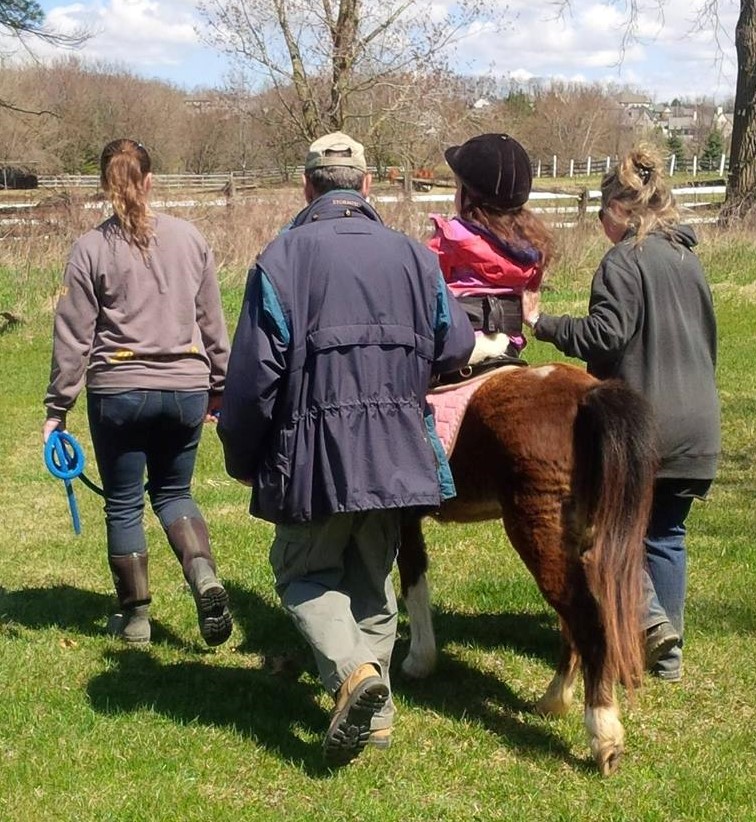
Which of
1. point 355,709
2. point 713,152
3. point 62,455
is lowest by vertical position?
point 713,152

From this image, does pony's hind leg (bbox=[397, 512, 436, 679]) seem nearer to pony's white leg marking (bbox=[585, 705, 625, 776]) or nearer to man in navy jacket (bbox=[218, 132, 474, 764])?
man in navy jacket (bbox=[218, 132, 474, 764])

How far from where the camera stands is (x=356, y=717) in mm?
3570

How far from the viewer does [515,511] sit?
403cm

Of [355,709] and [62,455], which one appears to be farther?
[62,455]

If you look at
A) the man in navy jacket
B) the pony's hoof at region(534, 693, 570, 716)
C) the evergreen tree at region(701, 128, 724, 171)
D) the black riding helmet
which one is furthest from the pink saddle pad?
the evergreen tree at region(701, 128, 724, 171)

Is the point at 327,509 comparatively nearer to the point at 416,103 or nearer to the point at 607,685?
the point at 607,685

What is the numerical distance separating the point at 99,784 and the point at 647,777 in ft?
6.20

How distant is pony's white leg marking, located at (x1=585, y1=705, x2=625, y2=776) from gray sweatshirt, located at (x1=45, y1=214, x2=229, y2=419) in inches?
87.4

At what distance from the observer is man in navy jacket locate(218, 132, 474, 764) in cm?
357

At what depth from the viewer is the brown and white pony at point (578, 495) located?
3.78m

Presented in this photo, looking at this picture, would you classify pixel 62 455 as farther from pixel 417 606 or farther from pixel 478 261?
pixel 478 261

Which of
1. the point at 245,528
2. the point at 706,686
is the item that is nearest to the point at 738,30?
the point at 245,528

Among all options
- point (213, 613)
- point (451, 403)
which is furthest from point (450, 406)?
point (213, 613)

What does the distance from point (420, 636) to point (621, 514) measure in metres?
1.31
